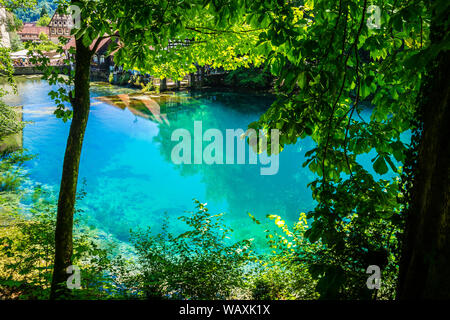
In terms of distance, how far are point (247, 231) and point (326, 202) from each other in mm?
7538

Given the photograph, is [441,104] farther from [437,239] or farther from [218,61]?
[218,61]

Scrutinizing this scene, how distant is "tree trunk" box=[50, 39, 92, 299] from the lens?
354 cm

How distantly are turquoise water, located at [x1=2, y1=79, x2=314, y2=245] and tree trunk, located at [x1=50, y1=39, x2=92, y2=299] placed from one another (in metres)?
3.16

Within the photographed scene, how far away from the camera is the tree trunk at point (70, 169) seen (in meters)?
3.54

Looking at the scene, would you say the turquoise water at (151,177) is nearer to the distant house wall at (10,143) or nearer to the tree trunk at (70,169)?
the distant house wall at (10,143)

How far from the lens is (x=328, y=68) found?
200 centimetres

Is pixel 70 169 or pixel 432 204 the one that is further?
pixel 70 169

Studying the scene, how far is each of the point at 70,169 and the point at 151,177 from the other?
958cm

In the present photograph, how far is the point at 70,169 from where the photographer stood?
11.9ft

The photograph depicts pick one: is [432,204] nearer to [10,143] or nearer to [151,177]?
[151,177]

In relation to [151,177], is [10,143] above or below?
above

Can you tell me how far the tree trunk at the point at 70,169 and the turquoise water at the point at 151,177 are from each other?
3.16 m

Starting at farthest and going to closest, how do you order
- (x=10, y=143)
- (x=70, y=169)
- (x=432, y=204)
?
(x=10, y=143) < (x=70, y=169) < (x=432, y=204)

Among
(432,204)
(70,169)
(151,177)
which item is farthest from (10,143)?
(432,204)
